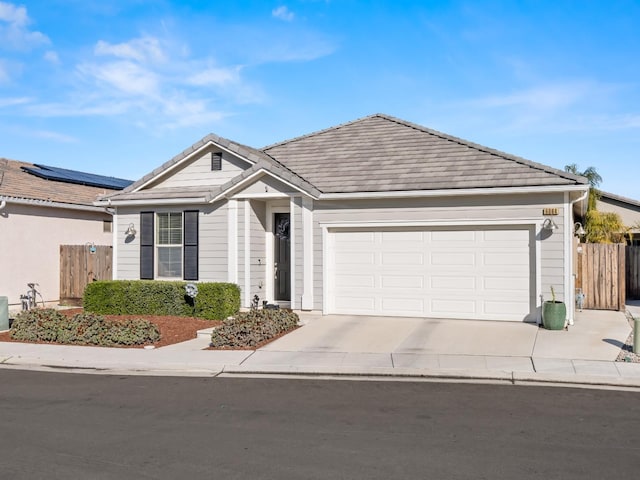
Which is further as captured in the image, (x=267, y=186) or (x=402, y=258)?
(x=267, y=186)

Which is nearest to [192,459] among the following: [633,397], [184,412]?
[184,412]

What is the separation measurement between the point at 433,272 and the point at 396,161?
3217 millimetres

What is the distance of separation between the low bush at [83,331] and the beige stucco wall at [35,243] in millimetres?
5657

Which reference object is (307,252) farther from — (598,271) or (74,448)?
(74,448)

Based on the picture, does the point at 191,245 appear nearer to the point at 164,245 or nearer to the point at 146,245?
the point at 164,245

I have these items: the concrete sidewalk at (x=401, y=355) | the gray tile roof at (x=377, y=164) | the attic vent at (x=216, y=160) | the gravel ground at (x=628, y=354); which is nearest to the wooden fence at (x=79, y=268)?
the gray tile roof at (x=377, y=164)

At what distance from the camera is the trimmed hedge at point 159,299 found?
1585cm

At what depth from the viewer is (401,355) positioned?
37.1 feet

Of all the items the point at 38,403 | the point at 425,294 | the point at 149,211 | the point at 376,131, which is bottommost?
the point at 38,403

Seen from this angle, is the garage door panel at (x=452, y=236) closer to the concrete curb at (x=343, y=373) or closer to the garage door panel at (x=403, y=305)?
the garage door panel at (x=403, y=305)

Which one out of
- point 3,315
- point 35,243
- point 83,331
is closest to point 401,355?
point 83,331

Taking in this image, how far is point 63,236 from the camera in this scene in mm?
21047

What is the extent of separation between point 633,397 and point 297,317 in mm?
7566

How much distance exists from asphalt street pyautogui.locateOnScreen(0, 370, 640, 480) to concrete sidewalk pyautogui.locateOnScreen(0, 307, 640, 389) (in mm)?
689
